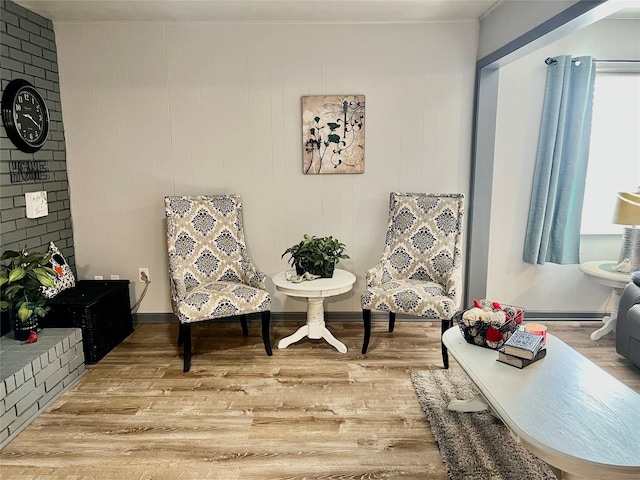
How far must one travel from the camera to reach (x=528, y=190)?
3686 mm

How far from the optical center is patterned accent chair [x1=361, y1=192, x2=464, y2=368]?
3.07 m

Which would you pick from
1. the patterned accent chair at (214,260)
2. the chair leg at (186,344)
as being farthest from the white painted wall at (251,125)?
the chair leg at (186,344)

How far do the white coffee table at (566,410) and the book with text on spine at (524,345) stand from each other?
0.06m

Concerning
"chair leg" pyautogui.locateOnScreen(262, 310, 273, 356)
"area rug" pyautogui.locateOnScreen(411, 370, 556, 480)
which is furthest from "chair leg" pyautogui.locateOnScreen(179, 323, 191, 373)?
"area rug" pyautogui.locateOnScreen(411, 370, 556, 480)

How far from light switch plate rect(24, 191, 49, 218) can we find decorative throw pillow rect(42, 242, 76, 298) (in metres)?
0.23

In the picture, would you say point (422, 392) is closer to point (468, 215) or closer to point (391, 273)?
point (391, 273)

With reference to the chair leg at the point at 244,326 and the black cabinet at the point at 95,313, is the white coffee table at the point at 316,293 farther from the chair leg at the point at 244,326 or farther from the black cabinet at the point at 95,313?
the black cabinet at the point at 95,313

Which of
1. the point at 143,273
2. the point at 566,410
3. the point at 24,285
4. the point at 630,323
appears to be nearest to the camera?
the point at 566,410

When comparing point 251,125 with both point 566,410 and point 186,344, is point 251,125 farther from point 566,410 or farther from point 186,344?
point 566,410

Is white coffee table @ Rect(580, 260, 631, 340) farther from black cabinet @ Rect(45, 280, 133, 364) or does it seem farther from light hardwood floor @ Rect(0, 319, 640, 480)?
black cabinet @ Rect(45, 280, 133, 364)

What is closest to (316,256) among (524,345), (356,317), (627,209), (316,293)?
(316,293)

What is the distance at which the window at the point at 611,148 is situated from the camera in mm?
3559

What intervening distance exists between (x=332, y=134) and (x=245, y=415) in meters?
2.13

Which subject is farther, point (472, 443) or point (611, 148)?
point (611, 148)
